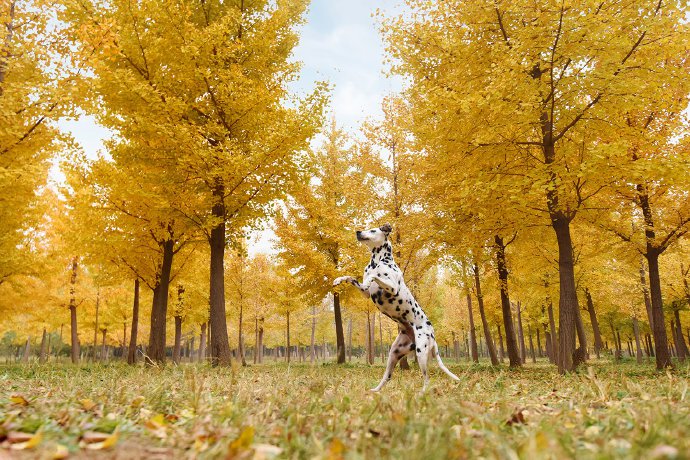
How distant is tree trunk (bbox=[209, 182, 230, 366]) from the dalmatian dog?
552cm

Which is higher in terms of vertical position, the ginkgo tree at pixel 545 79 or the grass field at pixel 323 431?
the ginkgo tree at pixel 545 79

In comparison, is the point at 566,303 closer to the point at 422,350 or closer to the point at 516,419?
the point at 422,350

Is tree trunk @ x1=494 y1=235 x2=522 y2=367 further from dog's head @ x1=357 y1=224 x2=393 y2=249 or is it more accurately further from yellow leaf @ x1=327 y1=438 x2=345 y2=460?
yellow leaf @ x1=327 y1=438 x2=345 y2=460

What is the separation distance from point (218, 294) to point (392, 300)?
20.9ft

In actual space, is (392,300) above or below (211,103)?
below

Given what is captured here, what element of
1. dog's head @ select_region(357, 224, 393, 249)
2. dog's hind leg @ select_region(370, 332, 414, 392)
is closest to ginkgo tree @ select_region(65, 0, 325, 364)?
dog's head @ select_region(357, 224, 393, 249)

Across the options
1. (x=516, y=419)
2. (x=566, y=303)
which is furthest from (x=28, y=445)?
(x=566, y=303)

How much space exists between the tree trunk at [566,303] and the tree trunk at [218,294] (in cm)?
774

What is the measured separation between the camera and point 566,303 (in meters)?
8.50

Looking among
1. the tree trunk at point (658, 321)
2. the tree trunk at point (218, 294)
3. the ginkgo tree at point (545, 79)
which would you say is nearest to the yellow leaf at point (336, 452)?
Answer: the ginkgo tree at point (545, 79)

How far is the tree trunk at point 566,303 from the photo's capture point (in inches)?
331

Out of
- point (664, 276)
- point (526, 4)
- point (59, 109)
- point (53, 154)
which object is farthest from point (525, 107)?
point (664, 276)

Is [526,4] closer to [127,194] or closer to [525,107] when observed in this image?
[525,107]

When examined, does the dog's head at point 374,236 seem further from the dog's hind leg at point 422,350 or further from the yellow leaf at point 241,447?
the yellow leaf at point 241,447
